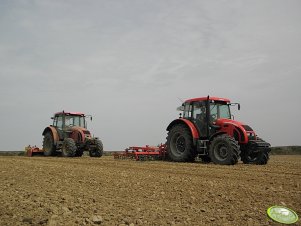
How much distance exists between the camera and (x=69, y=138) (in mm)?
17047

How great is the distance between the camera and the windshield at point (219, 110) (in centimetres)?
1253

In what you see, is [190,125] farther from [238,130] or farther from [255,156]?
[255,156]

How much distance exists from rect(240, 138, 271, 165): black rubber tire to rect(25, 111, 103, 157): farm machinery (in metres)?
7.24

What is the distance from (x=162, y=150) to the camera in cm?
1393

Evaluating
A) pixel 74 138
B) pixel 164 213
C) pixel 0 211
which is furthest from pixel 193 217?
pixel 74 138

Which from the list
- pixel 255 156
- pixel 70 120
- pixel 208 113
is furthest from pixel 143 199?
pixel 70 120

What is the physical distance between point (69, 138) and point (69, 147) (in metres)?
0.54

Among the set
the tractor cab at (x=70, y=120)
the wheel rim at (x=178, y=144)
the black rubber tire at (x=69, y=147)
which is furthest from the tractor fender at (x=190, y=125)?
the tractor cab at (x=70, y=120)

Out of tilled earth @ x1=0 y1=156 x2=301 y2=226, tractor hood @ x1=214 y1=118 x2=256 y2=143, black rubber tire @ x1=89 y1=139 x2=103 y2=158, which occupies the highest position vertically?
tractor hood @ x1=214 y1=118 x2=256 y2=143

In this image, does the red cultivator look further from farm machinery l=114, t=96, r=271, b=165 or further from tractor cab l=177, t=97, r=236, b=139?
tractor cab l=177, t=97, r=236, b=139

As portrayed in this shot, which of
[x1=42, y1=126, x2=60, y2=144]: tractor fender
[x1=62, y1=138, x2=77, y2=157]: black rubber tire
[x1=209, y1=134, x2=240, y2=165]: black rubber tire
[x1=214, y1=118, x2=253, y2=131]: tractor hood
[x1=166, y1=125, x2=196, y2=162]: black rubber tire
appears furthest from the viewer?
[x1=42, y1=126, x2=60, y2=144]: tractor fender

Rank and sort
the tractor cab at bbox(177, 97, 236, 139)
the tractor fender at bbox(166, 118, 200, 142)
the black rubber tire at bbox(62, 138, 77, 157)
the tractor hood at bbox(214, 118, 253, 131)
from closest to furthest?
the tractor hood at bbox(214, 118, 253, 131) < the tractor cab at bbox(177, 97, 236, 139) < the tractor fender at bbox(166, 118, 200, 142) < the black rubber tire at bbox(62, 138, 77, 157)

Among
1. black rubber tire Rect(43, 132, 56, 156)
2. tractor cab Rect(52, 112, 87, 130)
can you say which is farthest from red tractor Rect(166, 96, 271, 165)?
black rubber tire Rect(43, 132, 56, 156)

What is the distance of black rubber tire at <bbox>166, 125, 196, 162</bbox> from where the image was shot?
12656mm
